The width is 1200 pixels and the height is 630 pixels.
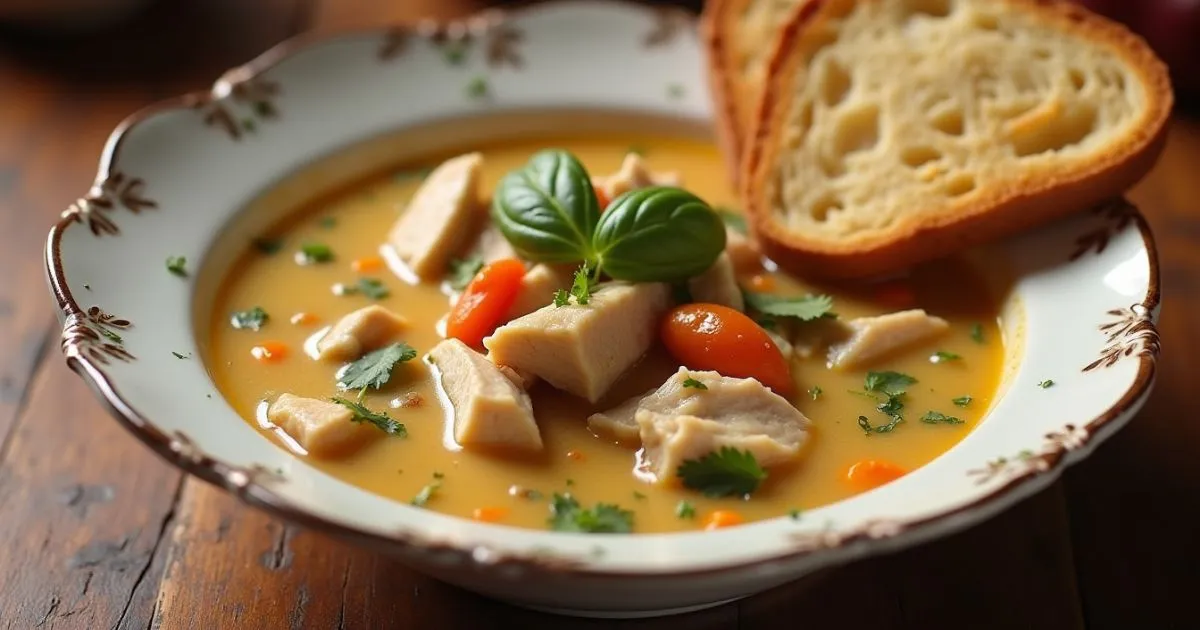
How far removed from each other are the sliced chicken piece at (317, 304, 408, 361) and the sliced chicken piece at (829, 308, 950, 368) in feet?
4.32

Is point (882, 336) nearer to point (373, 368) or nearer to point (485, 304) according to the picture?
Result: point (485, 304)

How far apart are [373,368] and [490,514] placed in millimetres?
717

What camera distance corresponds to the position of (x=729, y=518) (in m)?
2.90

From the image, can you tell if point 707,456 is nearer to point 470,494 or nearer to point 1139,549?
point 470,494

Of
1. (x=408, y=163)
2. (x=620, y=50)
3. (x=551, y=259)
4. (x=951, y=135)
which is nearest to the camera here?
(x=551, y=259)

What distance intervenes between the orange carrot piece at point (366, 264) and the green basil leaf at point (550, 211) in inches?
18.3

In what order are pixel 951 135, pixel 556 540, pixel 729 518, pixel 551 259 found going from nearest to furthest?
pixel 556 540 < pixel 729 518 < pixel 551 259 < pixel 951 135

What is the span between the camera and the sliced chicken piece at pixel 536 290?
3.53 metres

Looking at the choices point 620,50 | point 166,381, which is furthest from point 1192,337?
point 166,381

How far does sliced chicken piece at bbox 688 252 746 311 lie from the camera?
3.61 metres

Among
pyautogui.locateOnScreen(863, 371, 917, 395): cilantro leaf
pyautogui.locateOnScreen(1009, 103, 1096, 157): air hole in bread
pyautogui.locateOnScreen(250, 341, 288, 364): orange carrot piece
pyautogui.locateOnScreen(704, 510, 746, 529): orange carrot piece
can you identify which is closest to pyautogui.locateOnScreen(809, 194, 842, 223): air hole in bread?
pyautogui.locateOnScreen(1009, 103, 1096, 157): air hole in bread

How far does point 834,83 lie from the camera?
427 centimetres

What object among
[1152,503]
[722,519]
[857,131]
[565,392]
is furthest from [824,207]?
[722,519]

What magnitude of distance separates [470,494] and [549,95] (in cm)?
215
